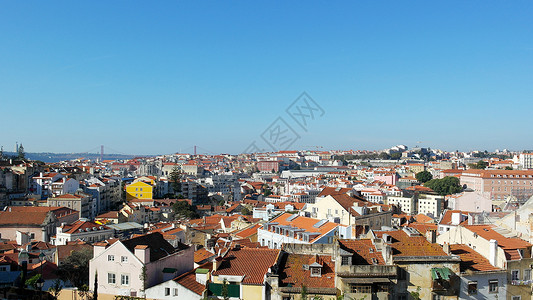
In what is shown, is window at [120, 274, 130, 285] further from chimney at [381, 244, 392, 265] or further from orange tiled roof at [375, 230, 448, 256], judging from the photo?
orange tiled roof at [375, 230, 448, 256]

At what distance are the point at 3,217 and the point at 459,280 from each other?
33.0 m

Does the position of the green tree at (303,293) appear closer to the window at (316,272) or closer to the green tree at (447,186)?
the window at (316,272)

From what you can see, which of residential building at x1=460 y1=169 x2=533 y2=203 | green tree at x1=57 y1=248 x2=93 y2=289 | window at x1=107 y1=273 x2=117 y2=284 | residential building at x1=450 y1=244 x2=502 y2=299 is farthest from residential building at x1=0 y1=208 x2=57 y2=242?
residential building at x1=460 y1=169 x2=533 y2=203

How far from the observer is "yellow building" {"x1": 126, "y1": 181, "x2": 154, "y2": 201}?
188 feet

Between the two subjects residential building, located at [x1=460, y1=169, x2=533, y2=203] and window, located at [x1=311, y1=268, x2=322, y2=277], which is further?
residential building, located at [x1=460, y1=169, x2=533, y2=203]

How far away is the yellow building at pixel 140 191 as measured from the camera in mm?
57219

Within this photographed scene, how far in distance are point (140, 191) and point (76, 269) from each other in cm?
3901

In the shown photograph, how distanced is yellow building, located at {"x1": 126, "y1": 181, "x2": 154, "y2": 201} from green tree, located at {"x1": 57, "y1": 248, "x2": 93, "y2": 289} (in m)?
35.9

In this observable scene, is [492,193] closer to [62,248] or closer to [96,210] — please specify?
[96,210]

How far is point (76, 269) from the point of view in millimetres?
19188

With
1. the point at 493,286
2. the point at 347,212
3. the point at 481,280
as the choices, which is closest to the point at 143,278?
the point at 481,280

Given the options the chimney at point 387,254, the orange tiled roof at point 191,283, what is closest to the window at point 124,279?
the orange tiled roof at point 191,283

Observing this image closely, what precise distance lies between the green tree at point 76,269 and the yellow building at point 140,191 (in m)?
35.9

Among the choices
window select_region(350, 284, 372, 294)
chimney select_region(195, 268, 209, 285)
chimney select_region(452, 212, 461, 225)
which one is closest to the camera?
window select_region(350, 284, 372, 294)
